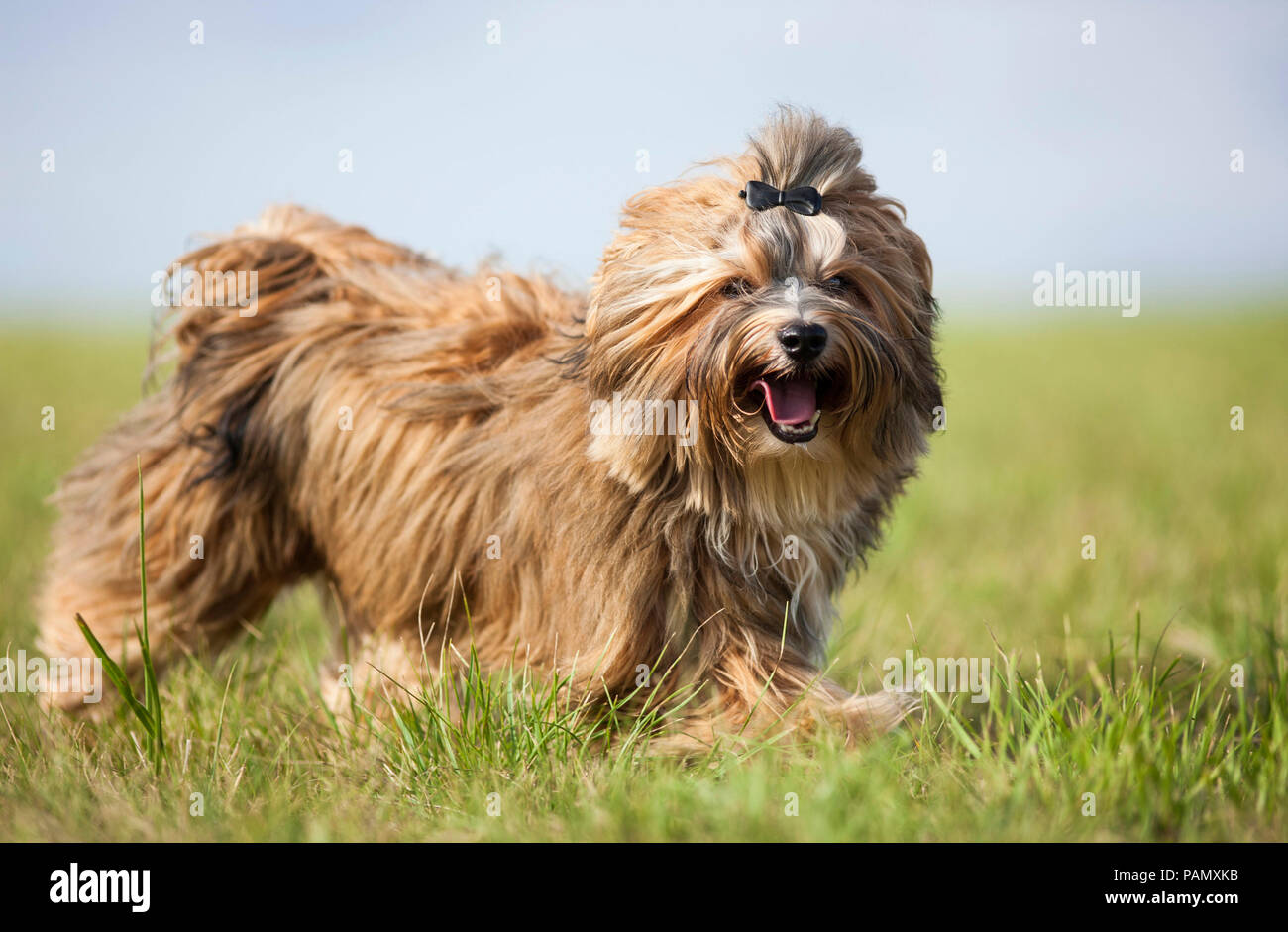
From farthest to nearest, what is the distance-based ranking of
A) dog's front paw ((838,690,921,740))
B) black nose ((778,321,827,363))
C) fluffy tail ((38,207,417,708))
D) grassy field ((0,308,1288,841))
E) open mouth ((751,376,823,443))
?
fluffy tail ((38,207,417,708)) < dog's front paw ((838,690,921,740)) < open mouth ((751,376,823,443)) < black nose ((778,321,827,363)) < grassy field ((0,308,1288,841))

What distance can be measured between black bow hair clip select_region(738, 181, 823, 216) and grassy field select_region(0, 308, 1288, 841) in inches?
57.4

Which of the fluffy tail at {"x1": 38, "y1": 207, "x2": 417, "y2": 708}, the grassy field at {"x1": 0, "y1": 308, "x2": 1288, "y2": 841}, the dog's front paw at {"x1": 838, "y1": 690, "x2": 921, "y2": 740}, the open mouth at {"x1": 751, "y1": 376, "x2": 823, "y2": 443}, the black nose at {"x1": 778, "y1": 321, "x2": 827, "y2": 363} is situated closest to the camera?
the grassy field at {"x1": 0, "y1": 308, "x2": 1288, "y2": 841}

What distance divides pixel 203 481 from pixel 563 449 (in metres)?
1.47

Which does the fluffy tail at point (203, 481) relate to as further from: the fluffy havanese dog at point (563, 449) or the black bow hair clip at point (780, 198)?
the black bow hair clip at point (780, 198)

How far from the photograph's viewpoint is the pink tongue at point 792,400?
10.2 ft

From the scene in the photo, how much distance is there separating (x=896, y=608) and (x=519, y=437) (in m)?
2.55

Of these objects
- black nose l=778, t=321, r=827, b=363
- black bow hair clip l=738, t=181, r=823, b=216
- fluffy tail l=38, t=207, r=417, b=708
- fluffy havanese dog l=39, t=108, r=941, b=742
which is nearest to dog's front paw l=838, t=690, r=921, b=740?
fluffy havanese dog l=39, t=108, r=941, b=742

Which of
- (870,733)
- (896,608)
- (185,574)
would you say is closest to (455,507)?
(185,574)

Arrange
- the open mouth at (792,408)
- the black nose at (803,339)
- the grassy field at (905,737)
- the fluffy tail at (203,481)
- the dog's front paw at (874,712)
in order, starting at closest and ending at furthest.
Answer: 1. the grassy field at (905,737)
2. the black nose at (803,339)
3. the open mouth at (792,408)
4. the dog's front paw at (874,712)
5. the fluffy tail at (203,481)

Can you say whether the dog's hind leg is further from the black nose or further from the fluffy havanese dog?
the black nose

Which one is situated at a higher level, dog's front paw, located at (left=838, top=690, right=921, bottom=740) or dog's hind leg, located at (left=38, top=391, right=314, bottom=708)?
dog's hind leg, located at (left=38, top=391, right=314, bottom=708)

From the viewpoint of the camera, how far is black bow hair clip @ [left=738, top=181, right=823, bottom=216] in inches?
125

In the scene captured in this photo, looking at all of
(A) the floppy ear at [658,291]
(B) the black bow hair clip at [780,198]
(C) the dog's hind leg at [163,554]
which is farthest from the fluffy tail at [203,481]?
(B) the black bow hair clip at [780,198]

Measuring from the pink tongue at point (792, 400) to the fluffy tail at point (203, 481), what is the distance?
1.84 metres
